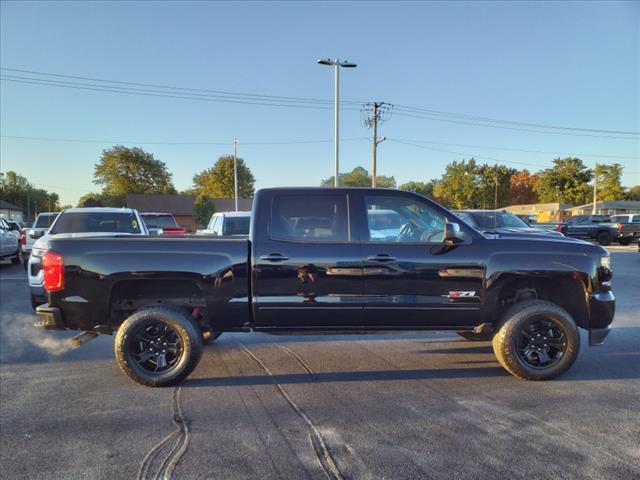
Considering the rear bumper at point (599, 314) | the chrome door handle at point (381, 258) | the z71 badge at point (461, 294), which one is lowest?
the rear bumper at point (599, 314)

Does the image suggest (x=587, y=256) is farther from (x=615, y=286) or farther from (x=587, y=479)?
(x=615, y=286)

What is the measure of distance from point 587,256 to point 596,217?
28.2 metres

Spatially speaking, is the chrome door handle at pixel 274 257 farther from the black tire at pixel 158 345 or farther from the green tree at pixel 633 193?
the green tree at pixel 633 193

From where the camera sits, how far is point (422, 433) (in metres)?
3.48

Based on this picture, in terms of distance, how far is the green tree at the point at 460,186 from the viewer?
280ft

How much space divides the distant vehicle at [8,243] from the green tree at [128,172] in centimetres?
7130

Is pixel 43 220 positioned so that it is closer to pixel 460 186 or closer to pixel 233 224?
pixel 233 224

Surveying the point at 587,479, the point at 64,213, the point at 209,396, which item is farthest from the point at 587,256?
the point at 64,213

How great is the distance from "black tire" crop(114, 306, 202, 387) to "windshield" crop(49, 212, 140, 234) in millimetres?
6055

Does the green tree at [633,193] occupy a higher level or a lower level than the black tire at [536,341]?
higher

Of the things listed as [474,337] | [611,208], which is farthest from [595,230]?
[611,208]

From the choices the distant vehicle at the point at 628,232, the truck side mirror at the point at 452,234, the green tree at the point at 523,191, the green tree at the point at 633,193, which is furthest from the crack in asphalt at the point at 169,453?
the green tree at the point at 633,193

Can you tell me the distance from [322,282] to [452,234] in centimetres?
135

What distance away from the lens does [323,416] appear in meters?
3.79
